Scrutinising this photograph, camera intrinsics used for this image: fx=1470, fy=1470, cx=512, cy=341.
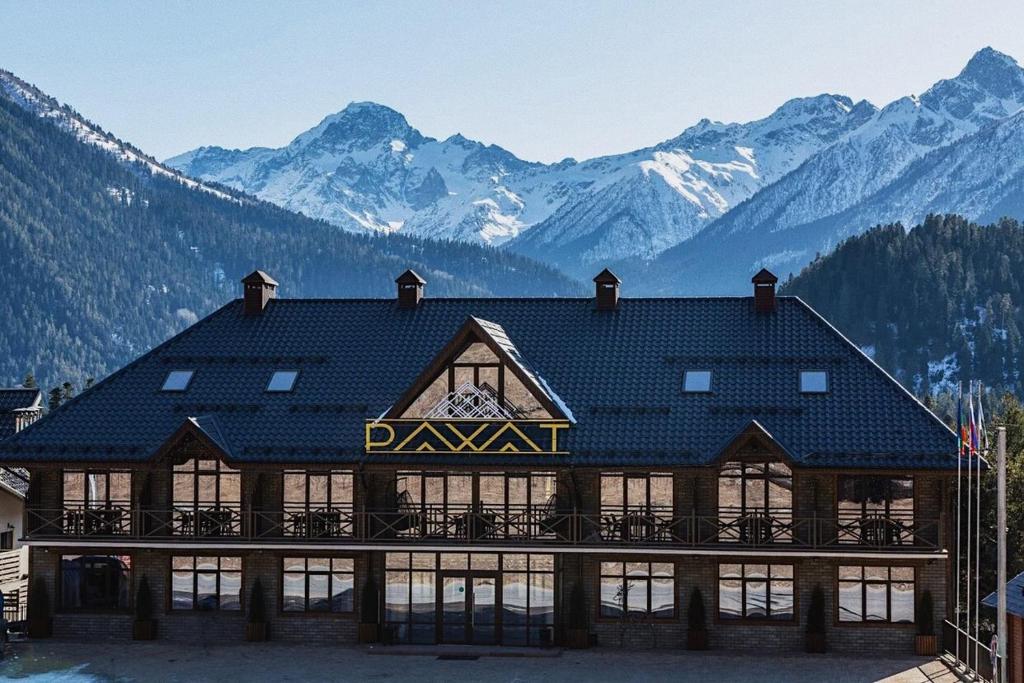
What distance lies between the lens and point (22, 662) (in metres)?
42.5

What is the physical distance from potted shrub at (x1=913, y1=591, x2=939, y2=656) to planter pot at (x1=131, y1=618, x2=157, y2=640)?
23.2 metres

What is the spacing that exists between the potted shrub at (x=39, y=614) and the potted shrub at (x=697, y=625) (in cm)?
1995

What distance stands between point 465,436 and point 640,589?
7.03 meters

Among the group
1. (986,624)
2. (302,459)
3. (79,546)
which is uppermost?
(302,459)

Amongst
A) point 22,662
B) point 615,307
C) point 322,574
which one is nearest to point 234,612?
point 322,574

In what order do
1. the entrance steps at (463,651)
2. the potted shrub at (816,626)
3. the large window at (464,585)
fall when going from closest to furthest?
1. the potted shrub at (816,626)
2. the entrance steps at (463,651)
3. the large window at (464,585)

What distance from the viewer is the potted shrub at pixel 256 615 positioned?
45406mm

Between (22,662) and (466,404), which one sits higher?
(466,404)

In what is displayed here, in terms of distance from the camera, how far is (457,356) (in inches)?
1789

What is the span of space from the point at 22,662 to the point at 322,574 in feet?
29.8

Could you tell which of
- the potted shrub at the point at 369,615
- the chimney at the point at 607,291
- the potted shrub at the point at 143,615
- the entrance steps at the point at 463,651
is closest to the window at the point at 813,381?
the chimney at the point at 607,291

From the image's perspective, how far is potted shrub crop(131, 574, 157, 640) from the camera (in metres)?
45.8

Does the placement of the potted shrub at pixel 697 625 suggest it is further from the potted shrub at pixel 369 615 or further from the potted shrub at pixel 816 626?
the potted shrub at pixel 369 615

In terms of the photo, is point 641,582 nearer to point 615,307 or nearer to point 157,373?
point 615,307
